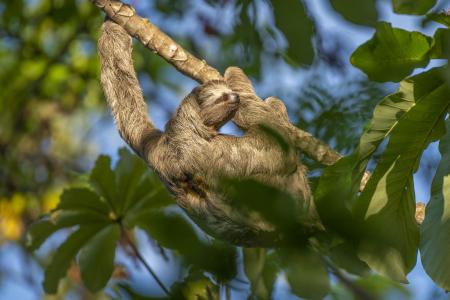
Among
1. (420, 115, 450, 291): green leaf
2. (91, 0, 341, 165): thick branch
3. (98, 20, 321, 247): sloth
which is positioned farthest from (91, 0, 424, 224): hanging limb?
(420, 115, 450, 291): green leaf

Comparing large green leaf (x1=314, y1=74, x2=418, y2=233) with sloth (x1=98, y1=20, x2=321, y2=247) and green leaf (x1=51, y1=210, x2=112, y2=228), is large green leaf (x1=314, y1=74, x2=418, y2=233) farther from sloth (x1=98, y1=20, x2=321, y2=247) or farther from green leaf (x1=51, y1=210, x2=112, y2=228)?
green leaf (x1=51, y1=210, x2=112, y2=228)

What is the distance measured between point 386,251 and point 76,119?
30.1ft

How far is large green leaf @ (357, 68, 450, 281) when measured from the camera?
3.54m

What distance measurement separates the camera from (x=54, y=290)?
5832mm

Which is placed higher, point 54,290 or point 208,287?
point 208,287

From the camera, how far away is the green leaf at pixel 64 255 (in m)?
5.73

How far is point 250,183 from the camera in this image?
1463 millimetres

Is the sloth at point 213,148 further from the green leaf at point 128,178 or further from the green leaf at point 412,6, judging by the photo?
the green leaf at point 412,6

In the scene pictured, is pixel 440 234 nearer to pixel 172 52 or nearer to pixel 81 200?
pixel 172 52

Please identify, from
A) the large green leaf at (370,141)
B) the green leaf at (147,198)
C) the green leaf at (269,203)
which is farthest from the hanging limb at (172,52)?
the green leaf at (269,203)

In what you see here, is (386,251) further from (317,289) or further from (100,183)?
(100,183)

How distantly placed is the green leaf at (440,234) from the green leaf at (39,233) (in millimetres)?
3532

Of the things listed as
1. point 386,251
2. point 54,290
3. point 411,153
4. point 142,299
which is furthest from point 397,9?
point 54,290

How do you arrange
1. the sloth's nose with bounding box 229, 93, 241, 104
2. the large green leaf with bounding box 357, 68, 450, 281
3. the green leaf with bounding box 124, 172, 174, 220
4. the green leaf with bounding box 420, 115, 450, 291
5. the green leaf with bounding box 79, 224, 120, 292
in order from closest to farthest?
the green leaf with bounding box 420, 115, 450, 291 → the large green leaf with bounding box 357, 68, 450, 281 → the sloth's nose with bounding box 229, 93, 241, 104 → the green leaf with bounding box 79, 224, 120, 292 → the green leaf with bounding box 124, 172, 174, 220
